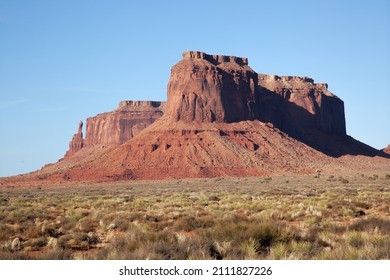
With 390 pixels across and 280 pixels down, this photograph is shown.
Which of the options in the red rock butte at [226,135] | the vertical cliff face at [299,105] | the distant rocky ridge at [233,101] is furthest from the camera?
the vertical cliff face at [299,105]

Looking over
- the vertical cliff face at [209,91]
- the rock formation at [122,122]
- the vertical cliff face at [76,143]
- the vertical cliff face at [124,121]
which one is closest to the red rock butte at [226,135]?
the vertical cliff face at [209,91]

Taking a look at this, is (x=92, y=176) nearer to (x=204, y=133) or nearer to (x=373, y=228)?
(x=204, y=133)

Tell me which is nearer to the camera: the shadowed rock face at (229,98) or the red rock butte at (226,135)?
the red rock butte at (226,135)

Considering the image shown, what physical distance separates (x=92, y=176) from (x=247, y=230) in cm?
7520

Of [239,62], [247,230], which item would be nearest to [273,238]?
[247,230]

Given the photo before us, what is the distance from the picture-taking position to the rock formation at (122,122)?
15725 centimetres

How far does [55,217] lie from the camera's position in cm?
2019

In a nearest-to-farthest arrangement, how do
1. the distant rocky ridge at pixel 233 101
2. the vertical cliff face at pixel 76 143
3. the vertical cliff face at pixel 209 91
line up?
the vertical cliff face at pixel 209 91 < the distant rocky ridge at pixel 233 101 < the vertical cliff face at pixel 76 143

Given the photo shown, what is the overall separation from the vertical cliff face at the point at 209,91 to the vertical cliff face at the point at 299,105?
8.51 metres

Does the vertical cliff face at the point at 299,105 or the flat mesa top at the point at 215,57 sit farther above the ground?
the flat mesa top at the point at 215,57

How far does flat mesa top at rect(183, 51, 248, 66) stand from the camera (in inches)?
4230

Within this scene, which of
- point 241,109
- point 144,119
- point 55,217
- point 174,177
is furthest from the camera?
point 144,119

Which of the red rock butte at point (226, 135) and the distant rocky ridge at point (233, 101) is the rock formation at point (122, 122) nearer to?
the distant rocky ridge at point (233, 101)

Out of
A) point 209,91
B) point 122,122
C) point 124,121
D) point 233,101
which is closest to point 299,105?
point 233,101
